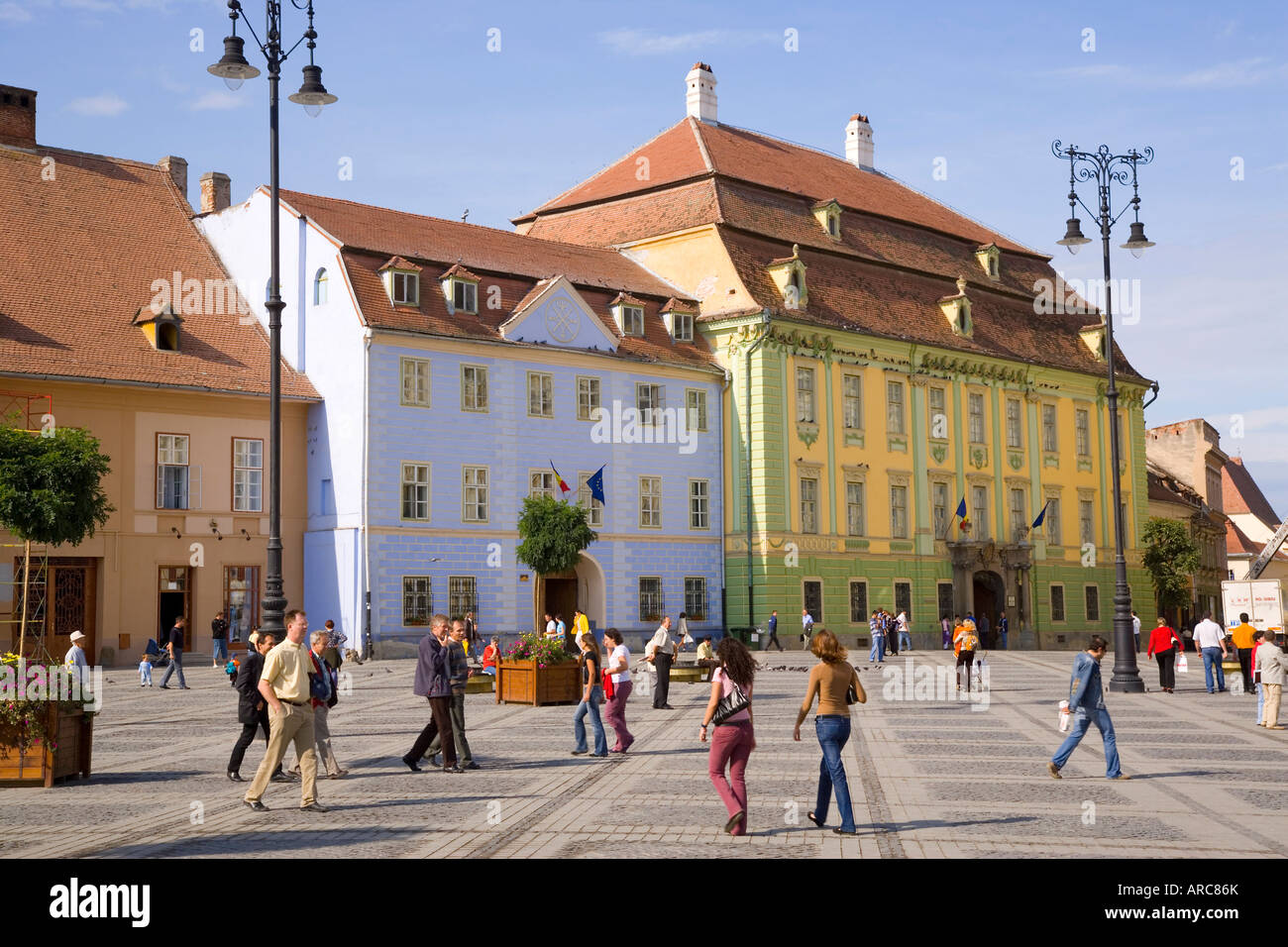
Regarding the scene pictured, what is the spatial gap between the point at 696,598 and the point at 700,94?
806 inches

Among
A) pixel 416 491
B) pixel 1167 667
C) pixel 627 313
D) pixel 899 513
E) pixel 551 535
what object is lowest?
pixel 1167 667

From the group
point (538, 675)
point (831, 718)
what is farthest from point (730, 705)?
point (538, 675)

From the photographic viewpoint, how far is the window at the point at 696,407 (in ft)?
155

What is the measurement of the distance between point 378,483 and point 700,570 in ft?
39.2

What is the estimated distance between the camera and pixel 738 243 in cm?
4831

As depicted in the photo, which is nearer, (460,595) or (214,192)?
(460,595)

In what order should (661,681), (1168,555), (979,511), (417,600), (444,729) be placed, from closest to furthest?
(444,729) → (661,681) → (417,600) → (979,511) → (1168,555)

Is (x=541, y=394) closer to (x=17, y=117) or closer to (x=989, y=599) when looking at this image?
(x=17, y=117)

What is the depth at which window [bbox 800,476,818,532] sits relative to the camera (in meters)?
48.4

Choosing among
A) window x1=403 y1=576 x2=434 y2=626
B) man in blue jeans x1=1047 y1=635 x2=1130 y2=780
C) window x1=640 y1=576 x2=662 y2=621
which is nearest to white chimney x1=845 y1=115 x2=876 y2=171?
window x1=640 y1=576 x2=662 y2=621

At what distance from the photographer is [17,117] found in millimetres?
42344

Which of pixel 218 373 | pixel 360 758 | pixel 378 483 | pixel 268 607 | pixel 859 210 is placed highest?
pixel 859 210
